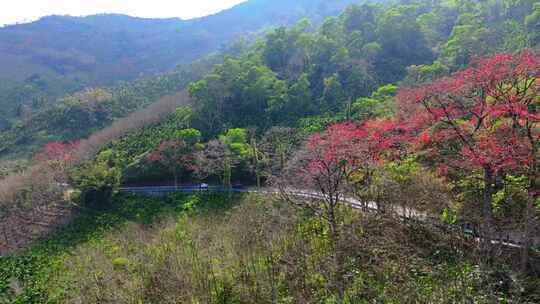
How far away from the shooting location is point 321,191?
13125 mm

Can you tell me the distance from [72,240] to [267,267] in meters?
13.5

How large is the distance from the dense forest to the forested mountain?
40.7 m

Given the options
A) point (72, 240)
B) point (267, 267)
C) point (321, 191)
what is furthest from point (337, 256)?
point (72, 240)

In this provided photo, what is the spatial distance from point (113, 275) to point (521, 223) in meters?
13.0

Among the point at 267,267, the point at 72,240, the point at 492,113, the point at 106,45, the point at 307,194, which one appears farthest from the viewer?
the point at 106,45

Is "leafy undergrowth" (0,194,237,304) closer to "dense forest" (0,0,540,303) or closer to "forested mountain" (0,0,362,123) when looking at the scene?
"dense forest" (0,0,540,303)

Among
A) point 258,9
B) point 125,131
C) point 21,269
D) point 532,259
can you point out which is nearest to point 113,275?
point 21,269

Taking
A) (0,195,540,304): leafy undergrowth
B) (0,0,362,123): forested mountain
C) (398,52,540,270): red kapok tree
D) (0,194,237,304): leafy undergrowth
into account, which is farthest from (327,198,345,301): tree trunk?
(0,0,362,123): forested mountain

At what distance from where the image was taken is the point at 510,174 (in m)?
9.83

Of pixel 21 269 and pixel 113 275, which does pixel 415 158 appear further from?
pixel 21 269

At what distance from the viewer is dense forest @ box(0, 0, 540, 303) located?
8719mm

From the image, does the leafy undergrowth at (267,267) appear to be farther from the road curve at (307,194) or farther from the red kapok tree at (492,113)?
the red kapok tree at (492,113)

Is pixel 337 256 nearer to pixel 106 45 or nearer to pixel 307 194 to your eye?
pixel 307 194

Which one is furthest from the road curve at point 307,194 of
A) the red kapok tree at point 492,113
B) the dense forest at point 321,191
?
the red kapok tree at point 492,113
